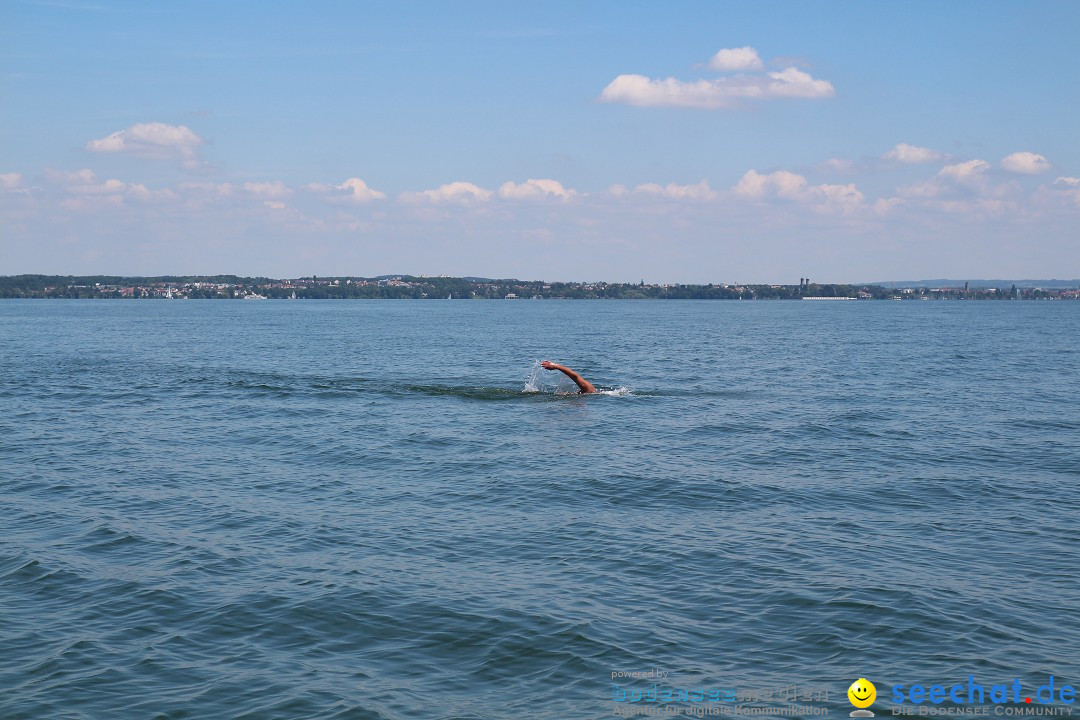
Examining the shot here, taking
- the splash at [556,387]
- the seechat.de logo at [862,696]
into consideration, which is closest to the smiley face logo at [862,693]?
the seechat.de logo at [862,696]

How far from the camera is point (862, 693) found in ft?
42.2

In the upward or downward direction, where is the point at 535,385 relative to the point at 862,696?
upward

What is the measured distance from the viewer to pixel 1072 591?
17.0 m

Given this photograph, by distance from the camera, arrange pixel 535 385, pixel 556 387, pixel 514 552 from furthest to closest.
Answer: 1. pixel 535 385
2. pixel 556 387
3. pixel 514 552

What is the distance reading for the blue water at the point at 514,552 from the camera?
45.0ft

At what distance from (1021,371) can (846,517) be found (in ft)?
152

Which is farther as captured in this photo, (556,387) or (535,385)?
(535,385)

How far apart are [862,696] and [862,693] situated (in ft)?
0.25

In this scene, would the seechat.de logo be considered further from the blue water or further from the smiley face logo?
the blue water

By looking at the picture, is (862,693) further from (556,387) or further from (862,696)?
(556,387)

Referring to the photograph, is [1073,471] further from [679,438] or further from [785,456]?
[679,438]

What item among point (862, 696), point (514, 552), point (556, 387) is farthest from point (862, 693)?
point (556, 387)

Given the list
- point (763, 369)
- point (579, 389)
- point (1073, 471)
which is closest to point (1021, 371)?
point (763, 369)

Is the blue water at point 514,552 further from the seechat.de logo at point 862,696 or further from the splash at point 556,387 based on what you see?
the splash at point 556,387
